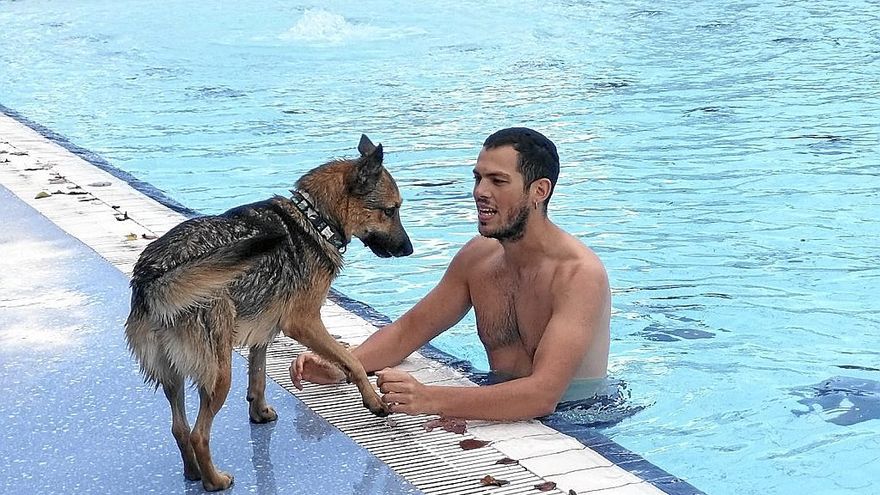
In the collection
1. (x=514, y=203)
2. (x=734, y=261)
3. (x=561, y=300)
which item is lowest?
(x=734, y=261)

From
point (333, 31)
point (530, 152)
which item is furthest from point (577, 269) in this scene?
point (333, 31)

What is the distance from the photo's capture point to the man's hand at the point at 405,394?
463 centimetres

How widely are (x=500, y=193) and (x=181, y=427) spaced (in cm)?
163

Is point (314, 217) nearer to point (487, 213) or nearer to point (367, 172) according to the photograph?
point (367, 172)

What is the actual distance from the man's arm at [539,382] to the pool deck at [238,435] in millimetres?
76

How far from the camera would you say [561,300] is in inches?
192

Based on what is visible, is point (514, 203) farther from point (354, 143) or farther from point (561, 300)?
point (354, 143)

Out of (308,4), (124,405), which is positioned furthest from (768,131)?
(308,4)

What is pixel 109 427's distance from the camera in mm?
4719

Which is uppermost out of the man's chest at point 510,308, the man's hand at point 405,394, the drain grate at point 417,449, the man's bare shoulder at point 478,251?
the man's bare shoulder at point 478,251

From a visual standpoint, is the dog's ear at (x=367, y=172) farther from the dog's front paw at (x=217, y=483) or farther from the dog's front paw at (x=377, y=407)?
the dog's front paw at (x=217, y=483)

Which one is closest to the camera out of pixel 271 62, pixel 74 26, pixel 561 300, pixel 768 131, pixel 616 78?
pixel 561 300

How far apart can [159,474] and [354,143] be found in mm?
8199

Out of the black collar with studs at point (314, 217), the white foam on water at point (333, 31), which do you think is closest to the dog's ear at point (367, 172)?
the black collar with studs at point (314, 217)
